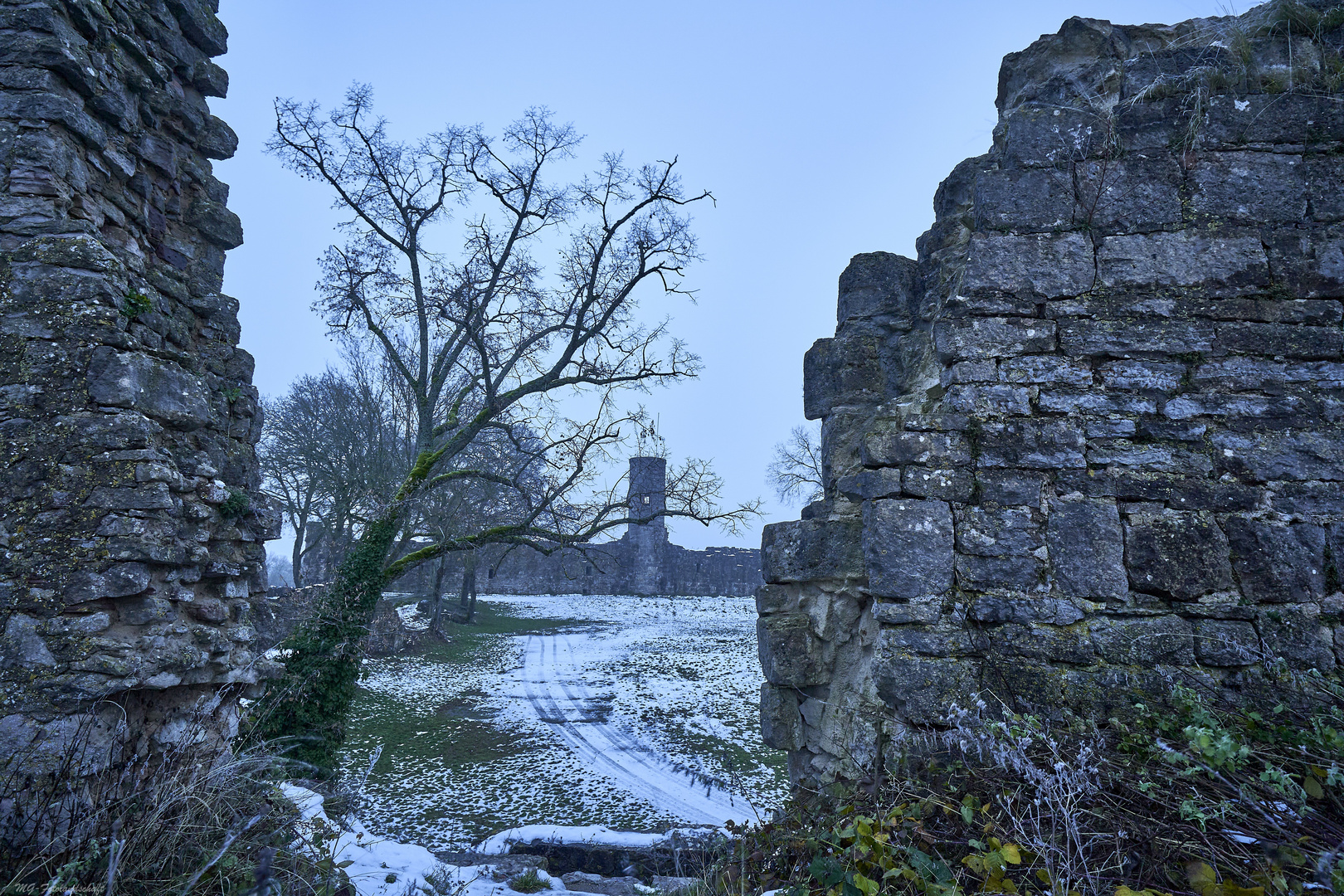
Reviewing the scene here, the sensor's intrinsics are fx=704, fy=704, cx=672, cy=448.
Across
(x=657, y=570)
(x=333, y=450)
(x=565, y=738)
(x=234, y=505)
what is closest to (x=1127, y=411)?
(x=234, y=505)

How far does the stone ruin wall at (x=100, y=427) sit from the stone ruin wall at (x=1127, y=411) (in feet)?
10.2

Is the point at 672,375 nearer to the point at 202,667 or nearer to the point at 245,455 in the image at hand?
the point at 245,455

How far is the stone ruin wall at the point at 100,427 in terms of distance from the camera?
2.82 m

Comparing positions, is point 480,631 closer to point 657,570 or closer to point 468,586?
point 468,586

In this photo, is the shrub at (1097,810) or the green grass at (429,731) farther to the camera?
the green grass at (429,731)

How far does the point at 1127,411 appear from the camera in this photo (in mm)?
3105

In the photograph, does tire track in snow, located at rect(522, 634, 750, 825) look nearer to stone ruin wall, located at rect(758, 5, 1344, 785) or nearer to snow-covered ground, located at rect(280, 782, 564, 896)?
snow-covered ground, located at rect(280, 782, 564, 896)

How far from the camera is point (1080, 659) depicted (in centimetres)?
290

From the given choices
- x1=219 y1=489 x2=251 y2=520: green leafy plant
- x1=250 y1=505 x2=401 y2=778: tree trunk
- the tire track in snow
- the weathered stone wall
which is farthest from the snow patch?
the weathered stone wall

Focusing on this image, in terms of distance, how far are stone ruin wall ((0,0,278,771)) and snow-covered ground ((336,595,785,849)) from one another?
8.63ft

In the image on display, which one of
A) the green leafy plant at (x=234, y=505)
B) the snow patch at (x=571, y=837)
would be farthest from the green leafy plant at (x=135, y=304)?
the snow patch at (x=571, y=837)

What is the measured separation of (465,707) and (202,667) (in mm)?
8513

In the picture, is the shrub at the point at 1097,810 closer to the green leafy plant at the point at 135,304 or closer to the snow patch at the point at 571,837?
the snow patch at the point at 571,837

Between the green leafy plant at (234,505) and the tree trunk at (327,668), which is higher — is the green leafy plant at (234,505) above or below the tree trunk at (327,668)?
above
